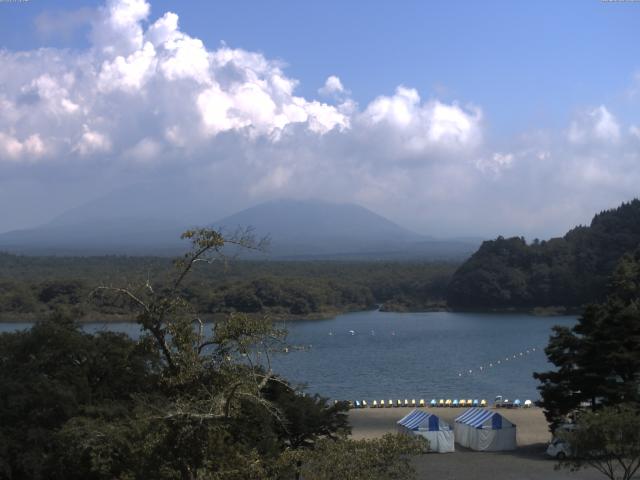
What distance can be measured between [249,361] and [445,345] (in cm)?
3202

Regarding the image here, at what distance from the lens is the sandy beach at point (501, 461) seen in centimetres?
1230

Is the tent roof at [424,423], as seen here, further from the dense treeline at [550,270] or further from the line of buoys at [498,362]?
the dense treeline at [550,270]

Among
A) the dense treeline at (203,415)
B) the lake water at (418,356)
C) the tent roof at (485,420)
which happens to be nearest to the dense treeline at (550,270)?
the lake water at (418,356)

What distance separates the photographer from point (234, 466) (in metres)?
5.64

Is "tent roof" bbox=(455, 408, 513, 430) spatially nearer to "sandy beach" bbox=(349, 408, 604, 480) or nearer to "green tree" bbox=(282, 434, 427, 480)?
"sandy beach" bbox=(349, 408, 604, 480)

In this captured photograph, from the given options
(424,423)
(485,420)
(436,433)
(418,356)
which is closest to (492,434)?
(485,420)

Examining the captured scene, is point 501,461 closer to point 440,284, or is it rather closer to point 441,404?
point 441,404

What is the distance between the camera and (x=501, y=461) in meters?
13.6

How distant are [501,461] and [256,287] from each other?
1426 inches

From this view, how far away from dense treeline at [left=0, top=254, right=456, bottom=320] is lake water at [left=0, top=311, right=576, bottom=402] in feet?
7.68

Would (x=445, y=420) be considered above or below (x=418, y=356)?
above

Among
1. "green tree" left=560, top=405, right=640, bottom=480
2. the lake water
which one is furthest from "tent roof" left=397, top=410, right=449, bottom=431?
"green tree" left=560, top=405, right=640, bottom=480

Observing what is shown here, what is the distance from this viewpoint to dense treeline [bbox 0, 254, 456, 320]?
46.2 m

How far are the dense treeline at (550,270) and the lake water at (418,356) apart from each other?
3983 millimetres
